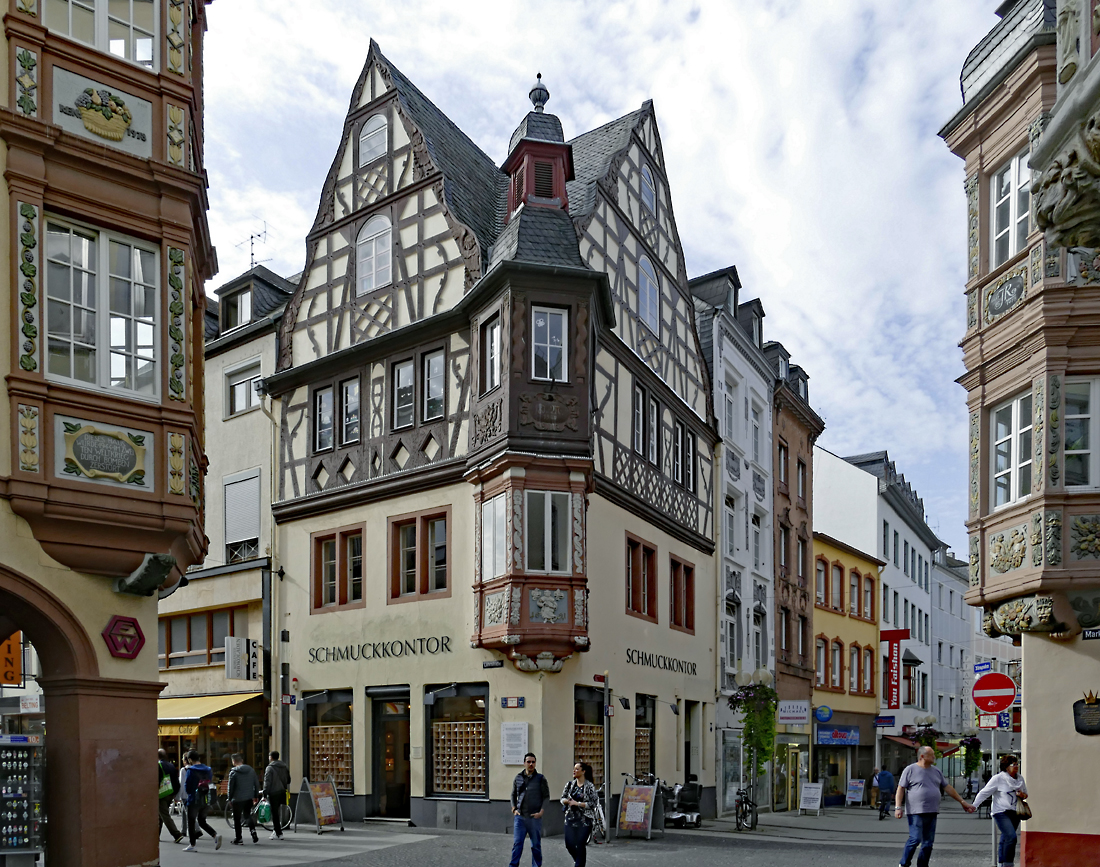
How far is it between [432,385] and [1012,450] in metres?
11.3

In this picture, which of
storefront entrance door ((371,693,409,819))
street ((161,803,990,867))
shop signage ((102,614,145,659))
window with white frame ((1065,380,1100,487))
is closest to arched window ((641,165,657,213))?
storefront entrance door ((371,693,409,819))

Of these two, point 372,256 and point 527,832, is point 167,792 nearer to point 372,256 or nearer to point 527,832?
point 527,832

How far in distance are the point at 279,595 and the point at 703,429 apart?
1110 cm

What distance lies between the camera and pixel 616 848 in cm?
1998

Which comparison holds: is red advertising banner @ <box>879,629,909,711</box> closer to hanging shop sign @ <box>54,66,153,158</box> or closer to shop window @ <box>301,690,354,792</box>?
shop window @ <box>301,690,354,792</box>

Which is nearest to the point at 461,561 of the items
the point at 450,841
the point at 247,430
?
the point at 450,841

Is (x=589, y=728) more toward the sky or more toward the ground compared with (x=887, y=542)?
more toward the ground

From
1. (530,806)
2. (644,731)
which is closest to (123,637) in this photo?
(530,806)

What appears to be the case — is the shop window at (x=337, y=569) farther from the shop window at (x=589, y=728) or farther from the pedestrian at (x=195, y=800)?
the pedestrian at (x=195, y=800)

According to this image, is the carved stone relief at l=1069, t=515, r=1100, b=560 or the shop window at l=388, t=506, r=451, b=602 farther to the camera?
the shop window at l=388, t=506, r=451, b=602

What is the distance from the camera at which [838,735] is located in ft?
139

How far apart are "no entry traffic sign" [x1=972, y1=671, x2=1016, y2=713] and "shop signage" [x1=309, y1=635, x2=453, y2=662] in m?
10.2

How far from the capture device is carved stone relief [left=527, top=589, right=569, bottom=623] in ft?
70.2

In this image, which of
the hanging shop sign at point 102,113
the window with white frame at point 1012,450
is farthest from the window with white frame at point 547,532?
the hanging shop sign at point 102,113
